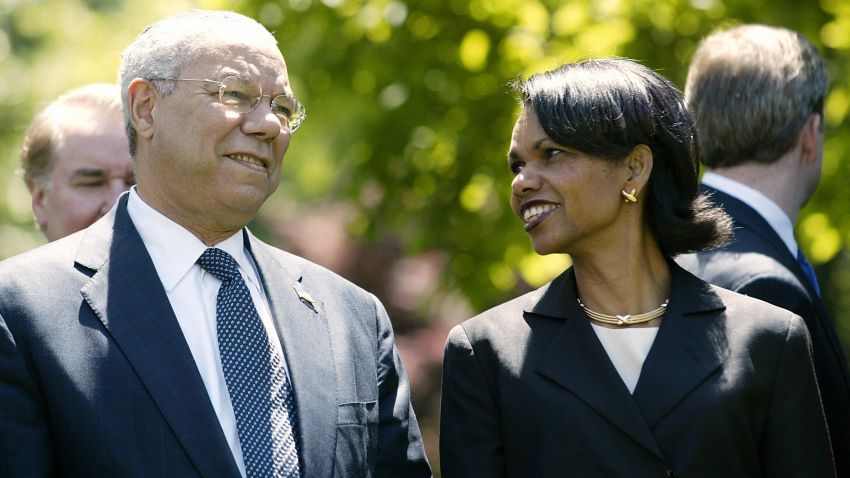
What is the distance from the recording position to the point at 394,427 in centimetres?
396

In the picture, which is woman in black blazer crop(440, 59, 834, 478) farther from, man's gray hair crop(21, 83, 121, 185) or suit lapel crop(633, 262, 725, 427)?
man's gray hair crop(21, 83, 121, 185)

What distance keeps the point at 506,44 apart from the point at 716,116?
8.34 ft

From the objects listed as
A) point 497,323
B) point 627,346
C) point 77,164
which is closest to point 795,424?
point 627,346

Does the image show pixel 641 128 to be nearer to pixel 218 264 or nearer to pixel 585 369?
pixel 585 369

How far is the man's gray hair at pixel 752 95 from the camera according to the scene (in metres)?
4.88

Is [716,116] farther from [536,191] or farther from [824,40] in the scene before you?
[824,40]

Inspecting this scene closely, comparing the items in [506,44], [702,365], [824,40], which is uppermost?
[506,44]

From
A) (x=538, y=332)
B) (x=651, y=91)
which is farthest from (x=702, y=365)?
(x=651, y=91)

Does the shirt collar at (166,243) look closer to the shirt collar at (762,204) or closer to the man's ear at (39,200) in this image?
the man's ear at (39,200)

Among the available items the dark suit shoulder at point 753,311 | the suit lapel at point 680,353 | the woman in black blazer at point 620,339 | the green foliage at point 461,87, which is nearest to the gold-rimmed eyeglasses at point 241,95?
the woman in black blazer at point 620,339

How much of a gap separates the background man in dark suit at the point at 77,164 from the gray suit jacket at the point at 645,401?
1759 mm

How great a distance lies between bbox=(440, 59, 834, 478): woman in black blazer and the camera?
3697 millimetres

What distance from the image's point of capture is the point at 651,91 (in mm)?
3965

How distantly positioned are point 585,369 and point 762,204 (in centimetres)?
140
